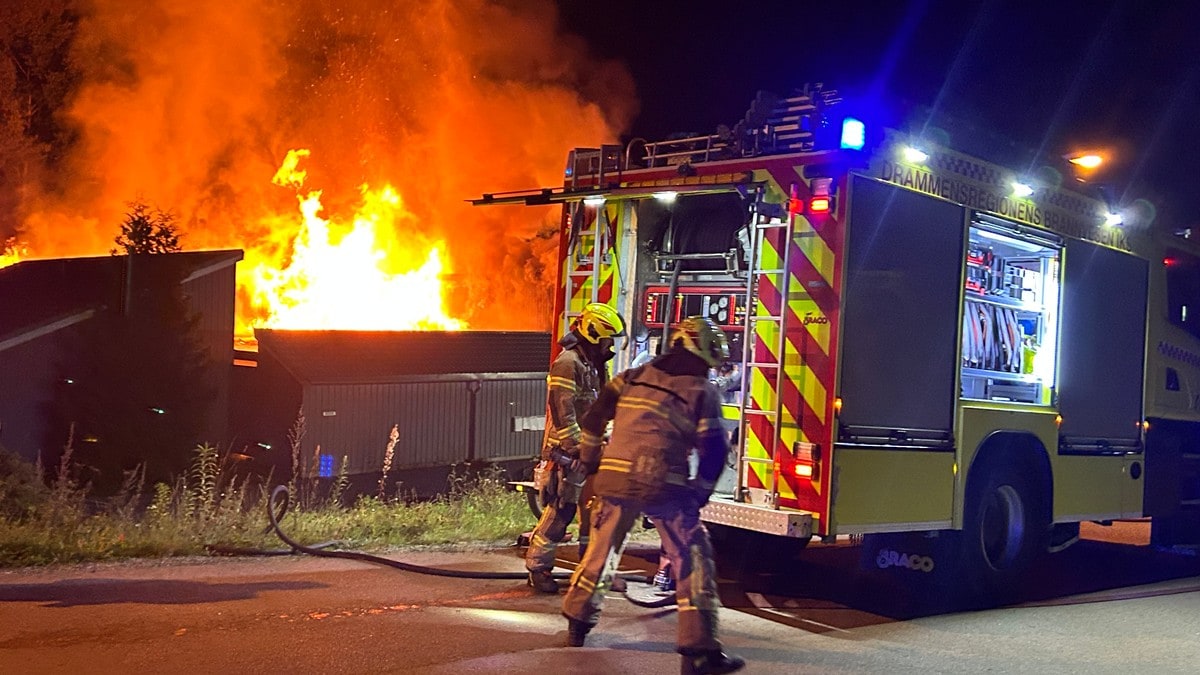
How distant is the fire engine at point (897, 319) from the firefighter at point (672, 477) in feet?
4.52

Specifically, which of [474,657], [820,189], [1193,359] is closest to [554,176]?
[1193,359]

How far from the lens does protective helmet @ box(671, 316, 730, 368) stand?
5203 millimetres

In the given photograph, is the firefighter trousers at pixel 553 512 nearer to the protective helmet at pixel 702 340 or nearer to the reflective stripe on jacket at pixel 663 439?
the reflective stripe on jacket at pixel 663 439

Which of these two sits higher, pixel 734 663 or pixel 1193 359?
pixel 1193 359

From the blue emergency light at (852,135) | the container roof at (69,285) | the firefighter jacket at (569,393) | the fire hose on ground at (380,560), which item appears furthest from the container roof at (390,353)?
the blue emergency light at (852,135)

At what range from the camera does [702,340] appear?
17.1 feet

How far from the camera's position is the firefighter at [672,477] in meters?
5.03

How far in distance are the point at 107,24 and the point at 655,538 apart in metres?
26.3

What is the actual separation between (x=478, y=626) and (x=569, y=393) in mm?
1522

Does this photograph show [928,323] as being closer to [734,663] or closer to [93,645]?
[734,663]

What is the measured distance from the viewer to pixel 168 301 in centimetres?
1630

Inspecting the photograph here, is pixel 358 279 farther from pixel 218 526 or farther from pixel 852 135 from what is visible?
pixel 852 135

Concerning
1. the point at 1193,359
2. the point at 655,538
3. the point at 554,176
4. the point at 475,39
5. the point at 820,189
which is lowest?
the point at 655,538

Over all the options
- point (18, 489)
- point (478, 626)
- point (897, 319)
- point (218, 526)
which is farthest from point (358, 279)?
point (478, 626)
